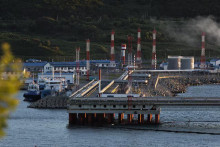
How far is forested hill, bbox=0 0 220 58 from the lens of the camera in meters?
80.6

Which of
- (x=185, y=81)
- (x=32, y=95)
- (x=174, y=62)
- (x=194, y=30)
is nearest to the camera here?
(x=32, y=95)

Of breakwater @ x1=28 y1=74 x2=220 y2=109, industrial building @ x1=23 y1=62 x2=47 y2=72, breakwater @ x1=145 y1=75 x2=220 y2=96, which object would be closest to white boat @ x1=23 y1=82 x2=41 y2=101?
breakwater @ x1=28 y1=74 x2=220 y2=109

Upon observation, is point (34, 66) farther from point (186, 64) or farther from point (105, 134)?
point (105, 134)

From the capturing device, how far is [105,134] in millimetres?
23500

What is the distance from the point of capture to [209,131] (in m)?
24.1

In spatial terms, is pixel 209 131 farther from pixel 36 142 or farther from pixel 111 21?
pixel 111 21

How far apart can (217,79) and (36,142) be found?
3992 cm

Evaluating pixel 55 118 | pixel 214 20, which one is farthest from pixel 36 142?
pixel 214 20

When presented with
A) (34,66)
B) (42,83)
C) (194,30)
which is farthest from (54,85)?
(194,30)

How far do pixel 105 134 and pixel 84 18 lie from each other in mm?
72210

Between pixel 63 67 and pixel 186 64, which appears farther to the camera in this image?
pixel 186 64

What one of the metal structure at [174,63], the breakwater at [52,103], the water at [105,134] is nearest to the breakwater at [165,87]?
the breakwater at [52,103]

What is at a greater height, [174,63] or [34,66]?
[174,63]

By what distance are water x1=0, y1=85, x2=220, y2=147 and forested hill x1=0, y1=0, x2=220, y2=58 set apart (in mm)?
47531
